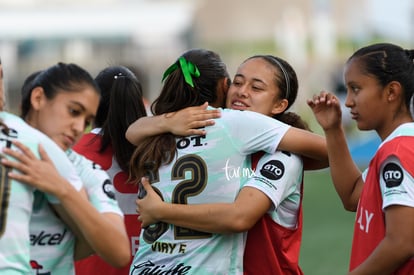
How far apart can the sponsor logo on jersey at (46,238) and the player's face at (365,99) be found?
133 centimetres

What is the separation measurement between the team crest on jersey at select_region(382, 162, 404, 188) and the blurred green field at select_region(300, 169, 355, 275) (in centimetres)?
601

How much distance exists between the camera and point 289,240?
4.00 meters

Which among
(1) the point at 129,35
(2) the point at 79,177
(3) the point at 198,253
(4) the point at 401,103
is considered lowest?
(3) the point at 198,253

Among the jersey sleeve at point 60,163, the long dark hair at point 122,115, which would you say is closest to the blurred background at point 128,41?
the long dark hair at point 122,115

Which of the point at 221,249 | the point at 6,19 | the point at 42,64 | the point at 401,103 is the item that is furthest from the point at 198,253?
the point at 6,19

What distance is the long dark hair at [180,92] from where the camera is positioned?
13.2 feet

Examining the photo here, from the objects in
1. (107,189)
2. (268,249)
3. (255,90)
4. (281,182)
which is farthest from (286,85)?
(107,189)

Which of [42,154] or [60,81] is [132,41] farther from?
[42,154]

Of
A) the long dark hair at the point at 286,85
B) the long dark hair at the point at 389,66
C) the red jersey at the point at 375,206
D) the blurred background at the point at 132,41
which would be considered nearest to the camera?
the red jersey at the point at 375,206

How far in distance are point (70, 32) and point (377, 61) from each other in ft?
124

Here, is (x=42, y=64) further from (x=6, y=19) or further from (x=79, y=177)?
(x=79, y=177)

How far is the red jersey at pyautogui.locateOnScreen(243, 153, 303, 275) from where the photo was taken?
3.94m

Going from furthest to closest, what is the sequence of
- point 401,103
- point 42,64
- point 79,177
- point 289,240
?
point 42,64 → point 289,240 → point 401,103 → point 79,177

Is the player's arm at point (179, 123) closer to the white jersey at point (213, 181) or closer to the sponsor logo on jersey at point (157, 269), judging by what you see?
the white jersey at point (213, 181)
